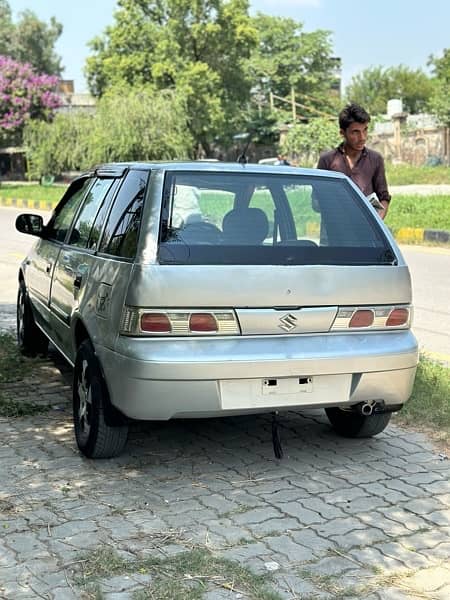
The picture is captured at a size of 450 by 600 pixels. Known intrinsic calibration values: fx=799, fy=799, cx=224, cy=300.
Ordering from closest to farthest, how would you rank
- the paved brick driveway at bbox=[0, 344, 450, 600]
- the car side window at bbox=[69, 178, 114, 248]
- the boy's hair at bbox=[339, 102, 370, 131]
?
1. the paved brick driveway at bbox=[0, 344, 450, 600]
2. the car side window at bbox=[69, 178, 114, 248]
3. the boy's hair at bbox=[339, 102, 370, 131]

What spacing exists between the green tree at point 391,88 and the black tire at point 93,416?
84209 millimetres

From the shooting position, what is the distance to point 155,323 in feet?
12.5

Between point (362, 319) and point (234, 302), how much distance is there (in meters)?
0.70

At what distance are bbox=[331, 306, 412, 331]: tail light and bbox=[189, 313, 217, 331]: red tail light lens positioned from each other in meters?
0.63

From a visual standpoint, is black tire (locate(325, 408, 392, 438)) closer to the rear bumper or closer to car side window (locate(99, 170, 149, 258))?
the rear bumper

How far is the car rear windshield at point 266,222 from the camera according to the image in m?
3.98

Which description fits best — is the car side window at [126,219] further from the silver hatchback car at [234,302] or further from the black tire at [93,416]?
the black tire at [93,416]

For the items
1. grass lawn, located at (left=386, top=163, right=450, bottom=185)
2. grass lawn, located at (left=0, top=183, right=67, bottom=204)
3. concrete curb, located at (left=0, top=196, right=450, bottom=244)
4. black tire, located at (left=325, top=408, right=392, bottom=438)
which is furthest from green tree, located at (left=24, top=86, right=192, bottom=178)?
black tire, located at (left=325, top=408, right=392, bottom=438)

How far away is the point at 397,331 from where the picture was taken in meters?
4.19

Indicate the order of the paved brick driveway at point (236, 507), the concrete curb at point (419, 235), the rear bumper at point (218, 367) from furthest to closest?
the concrete curb at point (419, 235), the rear bumper at point (218, 367), the paved brick driveway at point (236, 507)

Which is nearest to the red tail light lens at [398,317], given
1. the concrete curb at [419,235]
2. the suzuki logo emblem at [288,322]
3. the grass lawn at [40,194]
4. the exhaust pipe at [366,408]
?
the exhaust pipe at [366,408]

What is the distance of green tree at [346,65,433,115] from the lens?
288ft

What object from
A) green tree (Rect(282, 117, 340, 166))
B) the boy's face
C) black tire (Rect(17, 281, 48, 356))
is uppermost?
green tree (Rect(282, 117, 340, 166))

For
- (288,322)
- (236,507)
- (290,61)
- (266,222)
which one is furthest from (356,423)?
(290,61)
